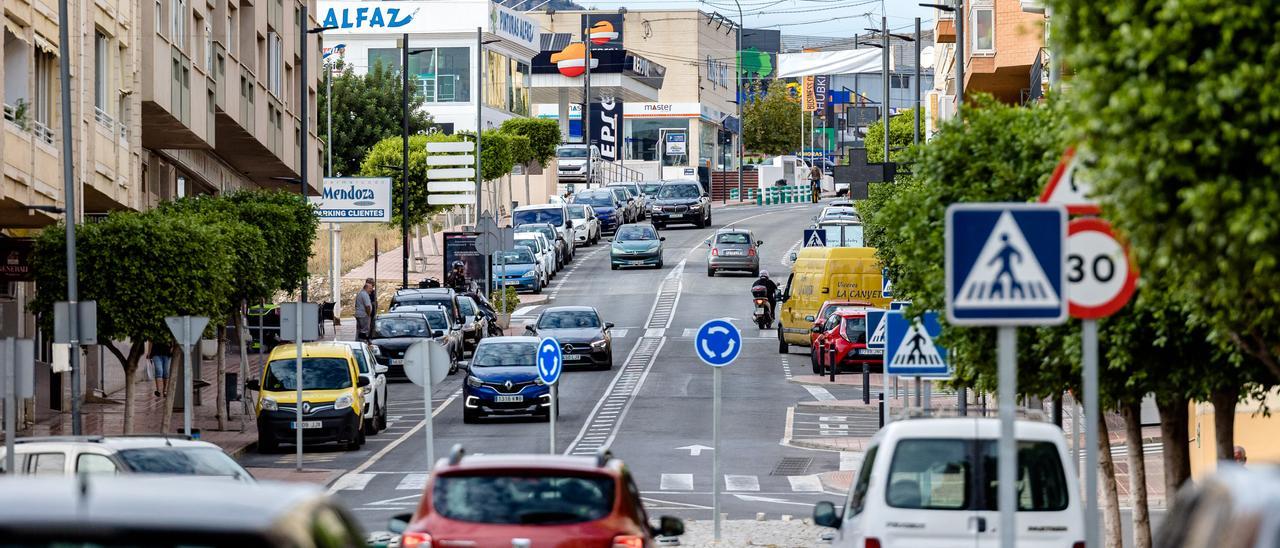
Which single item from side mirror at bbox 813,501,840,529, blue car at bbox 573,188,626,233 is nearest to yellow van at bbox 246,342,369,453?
side mirror at bbox 813,501,840,529

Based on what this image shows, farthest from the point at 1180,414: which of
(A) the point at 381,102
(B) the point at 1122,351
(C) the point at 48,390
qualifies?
(A) the point at 381,102

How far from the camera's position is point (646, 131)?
150 meters

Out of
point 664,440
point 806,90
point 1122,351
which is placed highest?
point 806,90

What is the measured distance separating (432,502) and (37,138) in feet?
67.4

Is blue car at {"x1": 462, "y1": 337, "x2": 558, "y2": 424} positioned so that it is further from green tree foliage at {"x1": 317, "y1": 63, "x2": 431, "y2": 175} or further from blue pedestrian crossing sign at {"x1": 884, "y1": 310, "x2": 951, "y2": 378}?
green tree foliage at {"x1": 317, "y1": 63, "x2": 431, "y2": 175}

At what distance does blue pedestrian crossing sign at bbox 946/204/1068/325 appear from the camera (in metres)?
8.85

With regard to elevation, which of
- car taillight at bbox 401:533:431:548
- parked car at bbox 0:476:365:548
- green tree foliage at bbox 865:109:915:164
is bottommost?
car taillight at bbox 401:533:431:548

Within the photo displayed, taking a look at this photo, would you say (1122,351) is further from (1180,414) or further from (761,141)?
(761,141)

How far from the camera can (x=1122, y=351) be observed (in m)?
15.5

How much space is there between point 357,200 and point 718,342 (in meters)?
35.9

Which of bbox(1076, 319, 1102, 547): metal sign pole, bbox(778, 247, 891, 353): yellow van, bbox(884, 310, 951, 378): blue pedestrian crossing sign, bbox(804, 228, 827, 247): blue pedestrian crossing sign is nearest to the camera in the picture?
bbox(1076, 319, 1102, 547): metal sign pole

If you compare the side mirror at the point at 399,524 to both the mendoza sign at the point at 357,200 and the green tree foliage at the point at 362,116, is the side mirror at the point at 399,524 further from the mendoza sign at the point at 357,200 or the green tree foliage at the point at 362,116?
the green tree foliage at the point at 362,116

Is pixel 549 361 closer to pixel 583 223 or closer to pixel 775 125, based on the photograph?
pixel 583 223

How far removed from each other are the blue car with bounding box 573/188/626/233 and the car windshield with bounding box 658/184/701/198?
2.14 meters
